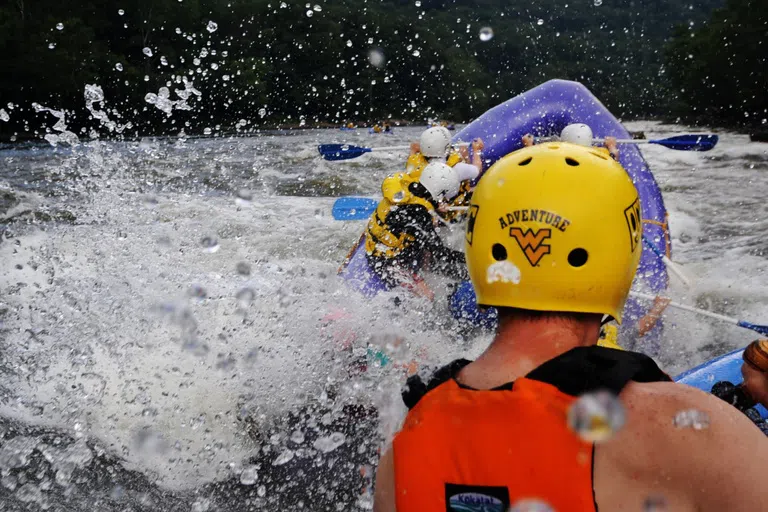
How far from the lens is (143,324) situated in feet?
11.5

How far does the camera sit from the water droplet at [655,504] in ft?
3.26

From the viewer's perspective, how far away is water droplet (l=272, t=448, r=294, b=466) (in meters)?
2.77

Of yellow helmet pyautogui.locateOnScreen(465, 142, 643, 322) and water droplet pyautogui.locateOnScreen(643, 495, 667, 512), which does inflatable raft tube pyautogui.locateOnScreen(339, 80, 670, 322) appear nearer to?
yellow helmet pyautogui.locateOnScreen(465, 142, 643, 322)

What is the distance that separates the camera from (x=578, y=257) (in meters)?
1.24

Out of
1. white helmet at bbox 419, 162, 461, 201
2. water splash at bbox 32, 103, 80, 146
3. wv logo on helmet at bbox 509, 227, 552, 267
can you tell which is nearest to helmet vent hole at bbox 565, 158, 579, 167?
wv logo on helmet at bbox 509, 227, 552, 267

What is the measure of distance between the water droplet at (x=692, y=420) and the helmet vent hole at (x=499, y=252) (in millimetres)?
435

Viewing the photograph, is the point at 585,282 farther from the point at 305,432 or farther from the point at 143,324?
the point at 143,324

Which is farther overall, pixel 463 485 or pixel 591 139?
pixel 591 139

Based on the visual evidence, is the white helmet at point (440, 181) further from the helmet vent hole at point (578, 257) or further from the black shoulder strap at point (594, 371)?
the black shoulder strap at point (594, 371)

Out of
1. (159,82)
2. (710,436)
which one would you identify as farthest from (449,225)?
(159,82)

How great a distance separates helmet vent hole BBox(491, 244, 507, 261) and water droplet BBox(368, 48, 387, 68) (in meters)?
56.9

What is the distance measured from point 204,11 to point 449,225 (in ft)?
141

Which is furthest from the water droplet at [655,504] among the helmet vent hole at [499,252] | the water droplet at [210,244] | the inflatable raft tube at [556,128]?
the water droplet at [210,244]

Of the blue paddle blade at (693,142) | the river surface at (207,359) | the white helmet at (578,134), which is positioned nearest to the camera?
the river surface at (207,359)
